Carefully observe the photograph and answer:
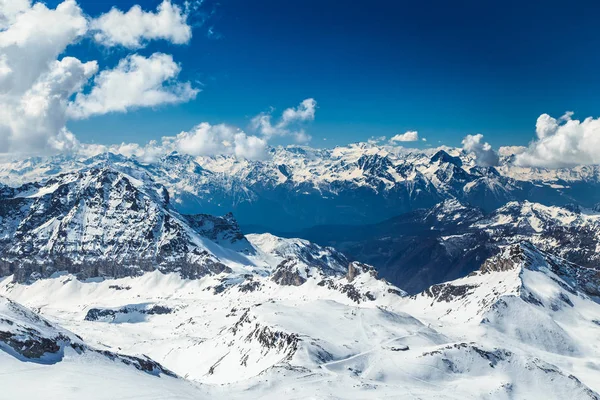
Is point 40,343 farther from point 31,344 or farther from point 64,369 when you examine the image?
point 64,369

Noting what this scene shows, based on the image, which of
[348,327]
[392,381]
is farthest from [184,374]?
[392,381]

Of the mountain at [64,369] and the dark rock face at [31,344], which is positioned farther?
the dark rock face at [31,344]

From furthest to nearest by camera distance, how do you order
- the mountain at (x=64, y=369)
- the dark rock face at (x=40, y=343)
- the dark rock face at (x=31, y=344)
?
the dark rock face at (x=40, y=343)
the dark rock face at (x=31, y=344)
the mountain at (x=64, y=369)

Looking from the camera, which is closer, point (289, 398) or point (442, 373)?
point (289, 398)


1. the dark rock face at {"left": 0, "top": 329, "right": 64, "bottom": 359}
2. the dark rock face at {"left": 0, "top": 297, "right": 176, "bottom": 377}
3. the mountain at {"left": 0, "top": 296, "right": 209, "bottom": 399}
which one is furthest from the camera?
the dark rock face at {"left": 0, "top": 297, "right": 176, "bottom": 377}

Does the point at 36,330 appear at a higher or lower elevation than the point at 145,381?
higher

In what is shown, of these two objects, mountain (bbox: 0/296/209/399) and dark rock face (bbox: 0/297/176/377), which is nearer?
mountain (bbox: 0/296/209/399)

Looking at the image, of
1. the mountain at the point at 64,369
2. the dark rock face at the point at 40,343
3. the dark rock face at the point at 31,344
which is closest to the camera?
the mountain at the point at 64,369

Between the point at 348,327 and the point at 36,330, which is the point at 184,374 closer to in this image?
the point at 348,327

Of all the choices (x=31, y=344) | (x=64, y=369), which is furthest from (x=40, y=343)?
(x=64, y=369)

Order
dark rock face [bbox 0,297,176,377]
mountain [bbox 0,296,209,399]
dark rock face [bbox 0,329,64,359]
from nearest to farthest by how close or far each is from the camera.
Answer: mountain [bbox 0,296,209,399]
dark rock face [bbox 0,329,64,359]
dark rock face [bbox 0,297,176,377]

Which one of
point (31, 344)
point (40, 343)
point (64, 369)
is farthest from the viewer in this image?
point (40, 343)
